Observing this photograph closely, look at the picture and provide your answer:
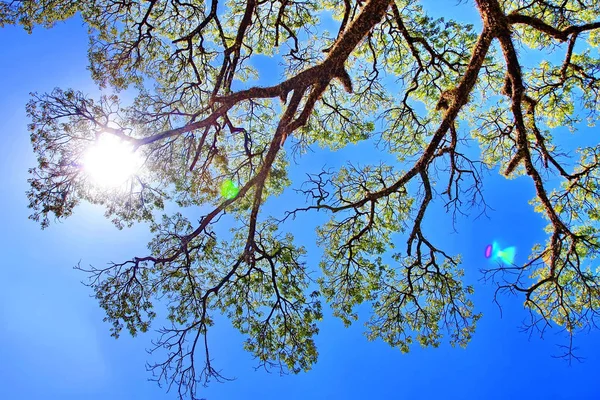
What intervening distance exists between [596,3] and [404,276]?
9080 millimetres

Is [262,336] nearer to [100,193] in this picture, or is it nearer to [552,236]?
[100,193]

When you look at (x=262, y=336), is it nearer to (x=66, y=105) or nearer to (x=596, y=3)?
(x=66, y=105)

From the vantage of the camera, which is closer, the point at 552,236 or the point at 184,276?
the point at 184,276

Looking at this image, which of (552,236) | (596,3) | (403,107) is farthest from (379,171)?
(596,3)

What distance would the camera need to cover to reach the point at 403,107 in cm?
1017

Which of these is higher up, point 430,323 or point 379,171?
point 379,171

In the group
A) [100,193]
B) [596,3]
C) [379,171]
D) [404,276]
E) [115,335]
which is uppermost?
[596,3]

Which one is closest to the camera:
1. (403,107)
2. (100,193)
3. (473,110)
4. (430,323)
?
(100,193)

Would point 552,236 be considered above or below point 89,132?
below

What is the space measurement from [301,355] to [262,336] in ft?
3.19

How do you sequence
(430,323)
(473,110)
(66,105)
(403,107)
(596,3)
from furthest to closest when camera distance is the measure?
(473,110)
(403,107)
(596,3)
(430,323)
(66,105)

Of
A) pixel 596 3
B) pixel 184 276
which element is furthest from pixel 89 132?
pixel 596 3

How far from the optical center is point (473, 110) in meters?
11.0

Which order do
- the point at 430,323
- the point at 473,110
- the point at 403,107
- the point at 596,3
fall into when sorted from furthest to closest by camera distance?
the point at 473,110 → the point at 403,107 → the point at 596,3 → the point at 430,323
